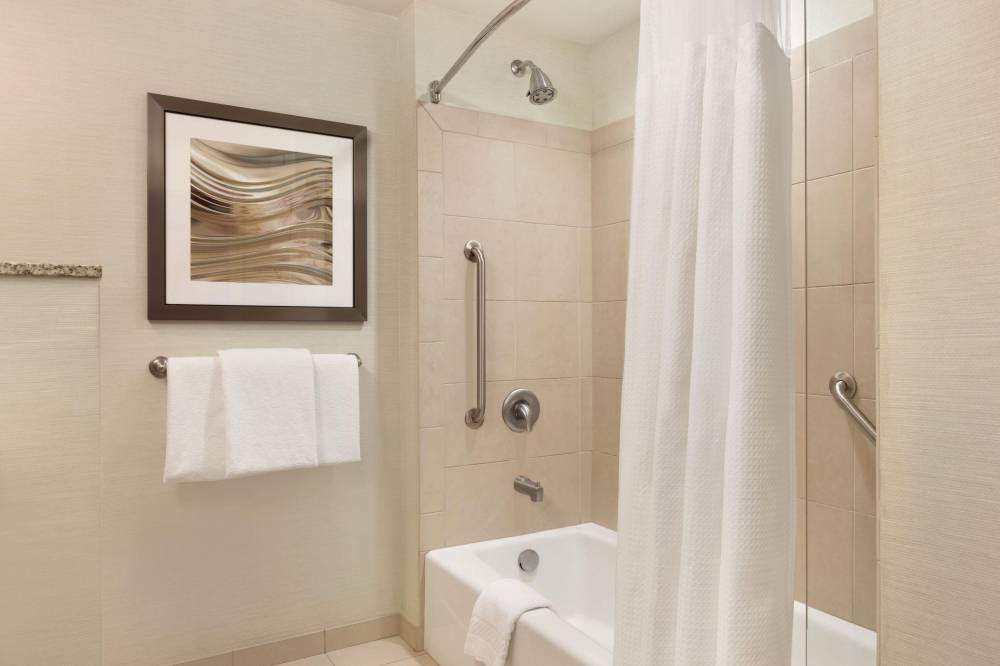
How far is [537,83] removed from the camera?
2.14 meters

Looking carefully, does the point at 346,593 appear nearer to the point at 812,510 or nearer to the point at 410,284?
the point at 410,284

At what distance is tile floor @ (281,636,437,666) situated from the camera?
2211mm

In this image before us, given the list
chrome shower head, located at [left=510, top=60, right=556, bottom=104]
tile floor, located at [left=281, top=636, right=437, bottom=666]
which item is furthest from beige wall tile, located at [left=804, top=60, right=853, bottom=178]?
tile floor, located at [left=281, top=636, right=437, bottom=666]

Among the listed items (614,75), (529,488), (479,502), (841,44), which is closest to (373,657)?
(479,502)

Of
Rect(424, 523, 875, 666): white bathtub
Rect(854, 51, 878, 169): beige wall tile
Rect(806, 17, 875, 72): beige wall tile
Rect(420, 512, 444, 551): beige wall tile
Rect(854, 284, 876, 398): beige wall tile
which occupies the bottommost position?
Rect(424, 523, 875, 666): white bathtub

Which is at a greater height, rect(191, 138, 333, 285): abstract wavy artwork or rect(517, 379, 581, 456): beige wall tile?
rect(191, 138, 333, 285): abstract wavy artwork

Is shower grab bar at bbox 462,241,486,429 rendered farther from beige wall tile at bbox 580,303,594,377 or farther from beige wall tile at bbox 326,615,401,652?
beige wall tile at bbox 326,615,401,652

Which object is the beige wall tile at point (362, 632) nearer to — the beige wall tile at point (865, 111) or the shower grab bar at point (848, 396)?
the shower grab bar at point (848, 396)

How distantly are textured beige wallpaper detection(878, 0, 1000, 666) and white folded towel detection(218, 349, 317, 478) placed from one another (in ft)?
5.72

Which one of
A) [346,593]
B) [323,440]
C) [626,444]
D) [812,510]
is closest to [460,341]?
[323,440]

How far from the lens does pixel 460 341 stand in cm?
238

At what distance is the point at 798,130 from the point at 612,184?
174 cm

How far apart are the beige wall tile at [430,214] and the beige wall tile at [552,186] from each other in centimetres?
33

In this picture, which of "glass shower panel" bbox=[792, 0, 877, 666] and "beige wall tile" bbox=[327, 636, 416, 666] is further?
"beige wall tile" bbox=[327, 636, 416, 666]
